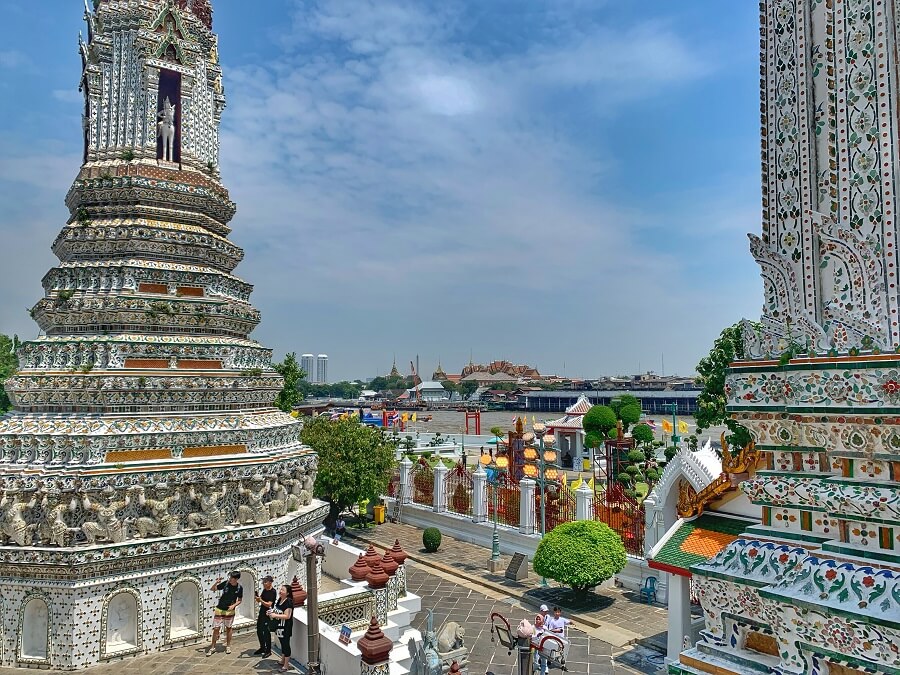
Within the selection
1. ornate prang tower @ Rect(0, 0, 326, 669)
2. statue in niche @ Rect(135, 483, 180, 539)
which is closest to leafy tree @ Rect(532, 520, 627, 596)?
ornate prang tower @ Rect(0, 0, 326, 669)

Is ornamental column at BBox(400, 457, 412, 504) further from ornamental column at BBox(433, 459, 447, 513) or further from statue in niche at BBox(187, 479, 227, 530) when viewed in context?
statue in niche at BBox(187, 479, 227, 530)

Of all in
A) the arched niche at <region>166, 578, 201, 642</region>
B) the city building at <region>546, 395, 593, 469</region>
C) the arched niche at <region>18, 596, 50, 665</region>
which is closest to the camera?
the arched niche at <region>18, 596, 50, 665</region>

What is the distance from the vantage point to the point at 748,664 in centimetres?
401

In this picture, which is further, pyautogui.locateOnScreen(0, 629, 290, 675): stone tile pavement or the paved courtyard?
the paved courtyard

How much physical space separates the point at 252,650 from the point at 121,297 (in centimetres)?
792

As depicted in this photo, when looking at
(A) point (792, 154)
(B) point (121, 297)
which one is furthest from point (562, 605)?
(A) point (792, 154)

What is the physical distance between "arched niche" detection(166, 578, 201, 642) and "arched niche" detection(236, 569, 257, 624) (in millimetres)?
883

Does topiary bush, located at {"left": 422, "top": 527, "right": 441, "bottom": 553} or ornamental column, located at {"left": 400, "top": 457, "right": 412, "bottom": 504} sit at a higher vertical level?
ornamental column, located at {"left": 400, "top": 457, "right": 412, "bottom": 504}

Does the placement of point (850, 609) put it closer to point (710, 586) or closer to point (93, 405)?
point (710, 586)

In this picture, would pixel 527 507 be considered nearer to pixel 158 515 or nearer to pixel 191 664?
pixel 191 664

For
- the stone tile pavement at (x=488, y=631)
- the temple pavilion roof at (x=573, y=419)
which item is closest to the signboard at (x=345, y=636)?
the stone tile pavement at (x=488, y=631)

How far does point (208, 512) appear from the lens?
12.8m

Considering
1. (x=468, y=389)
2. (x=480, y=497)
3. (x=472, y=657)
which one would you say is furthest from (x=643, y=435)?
(x=468, y=389)

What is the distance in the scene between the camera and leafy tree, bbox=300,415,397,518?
20.6 m
